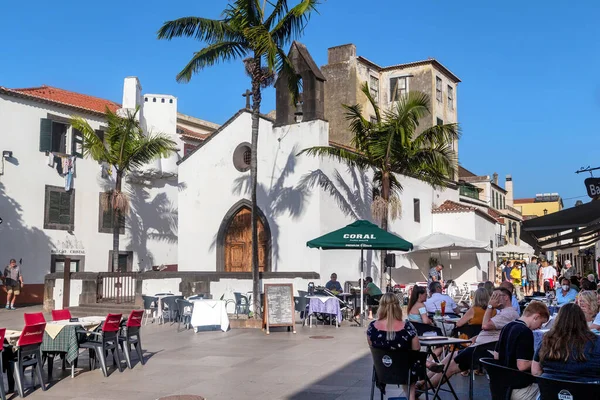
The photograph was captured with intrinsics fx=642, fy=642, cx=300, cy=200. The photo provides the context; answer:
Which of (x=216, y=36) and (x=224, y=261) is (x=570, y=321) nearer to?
(x=216, y=36)

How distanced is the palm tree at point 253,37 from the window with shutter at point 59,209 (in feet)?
44.7

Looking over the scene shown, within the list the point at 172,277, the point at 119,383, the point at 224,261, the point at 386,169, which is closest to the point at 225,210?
the point at 224,261

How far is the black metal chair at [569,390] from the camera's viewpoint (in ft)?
14.5

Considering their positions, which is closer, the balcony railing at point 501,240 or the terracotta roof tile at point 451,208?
the terracotta roof tile at point 451,208

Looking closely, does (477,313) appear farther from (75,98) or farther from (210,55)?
(75,98)

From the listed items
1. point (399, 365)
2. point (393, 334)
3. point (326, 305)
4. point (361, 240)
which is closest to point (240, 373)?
point (393, 334)

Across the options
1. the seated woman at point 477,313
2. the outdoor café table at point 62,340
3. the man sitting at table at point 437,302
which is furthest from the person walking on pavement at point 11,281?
the seated woman at point 477,313

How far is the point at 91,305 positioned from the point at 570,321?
740 inches

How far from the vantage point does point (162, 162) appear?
33.6m

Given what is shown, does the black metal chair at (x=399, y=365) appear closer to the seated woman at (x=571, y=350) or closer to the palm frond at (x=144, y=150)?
the seated woman at (x=571, y=350)

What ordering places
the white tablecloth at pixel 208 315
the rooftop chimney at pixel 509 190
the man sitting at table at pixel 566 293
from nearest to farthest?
the man sitting at table at pixel 566 293 < the white tablecloth at pixel 208 315 < the rooftop chimney at pixel 509 190

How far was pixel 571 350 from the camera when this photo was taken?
16.5ft

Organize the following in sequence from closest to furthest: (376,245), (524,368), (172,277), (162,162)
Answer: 1. (524,368)
2. (376,245)
3. (172,277)
4. (162,162)

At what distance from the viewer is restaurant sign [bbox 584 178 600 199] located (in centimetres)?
1248
